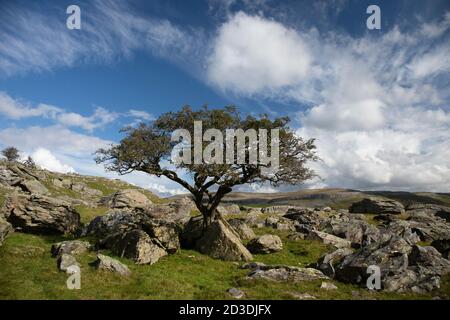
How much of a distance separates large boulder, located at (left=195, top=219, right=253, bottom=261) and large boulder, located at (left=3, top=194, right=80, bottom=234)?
17.7 meters

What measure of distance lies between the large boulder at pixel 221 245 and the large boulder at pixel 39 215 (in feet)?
57.9

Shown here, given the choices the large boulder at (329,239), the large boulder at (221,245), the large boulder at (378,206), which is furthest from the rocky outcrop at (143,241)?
the large boulder at (378,206)

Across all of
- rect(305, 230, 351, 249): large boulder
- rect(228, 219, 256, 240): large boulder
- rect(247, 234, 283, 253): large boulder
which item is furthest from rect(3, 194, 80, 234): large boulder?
rect(305, 230, 351, 249): large boulder

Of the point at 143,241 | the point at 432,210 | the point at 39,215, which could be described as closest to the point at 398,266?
the point at 143,241

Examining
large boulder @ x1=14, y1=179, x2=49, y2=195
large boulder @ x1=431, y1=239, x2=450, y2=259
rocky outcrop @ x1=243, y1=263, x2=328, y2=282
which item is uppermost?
large boulder @ x1=14, y1=179, x2=49, y2=195

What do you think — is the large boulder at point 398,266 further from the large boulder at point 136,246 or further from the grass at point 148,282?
the large boulder at point 136,246

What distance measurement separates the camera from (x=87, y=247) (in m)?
31.4

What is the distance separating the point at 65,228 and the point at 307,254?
29.0 m

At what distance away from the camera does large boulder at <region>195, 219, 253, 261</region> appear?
3294 cm

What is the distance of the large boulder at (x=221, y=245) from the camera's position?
32.9 m

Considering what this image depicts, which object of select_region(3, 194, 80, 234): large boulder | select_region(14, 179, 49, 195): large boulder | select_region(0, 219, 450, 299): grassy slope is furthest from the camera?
select_region(14, 179, 49, 195): large boulder

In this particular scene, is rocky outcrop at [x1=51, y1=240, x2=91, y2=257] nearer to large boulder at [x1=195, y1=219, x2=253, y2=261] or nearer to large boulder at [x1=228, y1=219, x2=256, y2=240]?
large boulder at [x1=195, y1=219, x2=253, y2=261]
